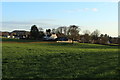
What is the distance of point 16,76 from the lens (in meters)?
5.86

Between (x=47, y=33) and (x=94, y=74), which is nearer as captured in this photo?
(x=94, y=74)

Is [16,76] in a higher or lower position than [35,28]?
lower

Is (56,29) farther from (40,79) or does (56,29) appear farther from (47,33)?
(40,79)

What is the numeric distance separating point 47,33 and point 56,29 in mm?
7891

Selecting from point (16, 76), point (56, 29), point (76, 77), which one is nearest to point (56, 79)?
point (76, 77)

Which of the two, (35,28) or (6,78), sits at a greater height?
(35,28)

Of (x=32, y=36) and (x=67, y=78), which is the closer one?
(x=67, y=78)

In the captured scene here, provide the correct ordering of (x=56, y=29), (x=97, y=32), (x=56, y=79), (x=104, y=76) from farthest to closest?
(x=56, y=29)
(x=97, y=32)
(x=104, y=76)
(x=56, y=79)

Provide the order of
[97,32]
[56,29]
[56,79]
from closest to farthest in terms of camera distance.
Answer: [56,79], [97,32], [56,29]

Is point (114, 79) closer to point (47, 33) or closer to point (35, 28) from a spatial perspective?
point (35, 28)

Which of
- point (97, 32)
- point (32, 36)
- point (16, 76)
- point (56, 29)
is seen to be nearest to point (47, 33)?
point (56, 29)

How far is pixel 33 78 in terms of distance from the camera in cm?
562

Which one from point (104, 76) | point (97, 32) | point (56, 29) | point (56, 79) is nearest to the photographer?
point (56, 79)

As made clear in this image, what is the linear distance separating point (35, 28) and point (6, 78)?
69791 millimetres
